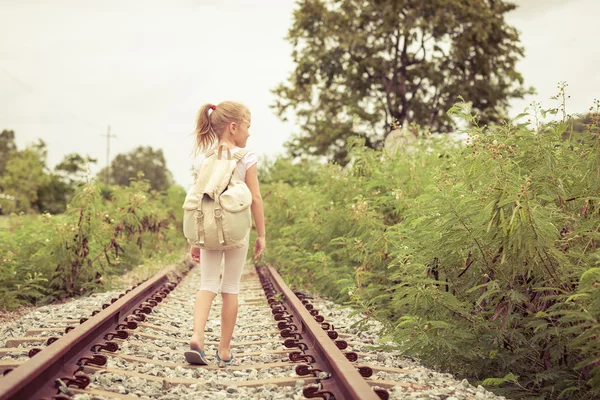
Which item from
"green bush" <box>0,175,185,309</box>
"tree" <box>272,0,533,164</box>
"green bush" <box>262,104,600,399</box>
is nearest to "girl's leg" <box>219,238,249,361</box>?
"green bush" <box>262,104,600,399</box>

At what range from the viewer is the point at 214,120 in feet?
14.7

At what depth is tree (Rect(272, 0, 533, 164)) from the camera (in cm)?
2814

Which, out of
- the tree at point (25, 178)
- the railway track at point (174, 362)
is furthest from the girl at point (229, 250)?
the tree at point (25, 178)

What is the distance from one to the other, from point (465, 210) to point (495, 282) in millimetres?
558

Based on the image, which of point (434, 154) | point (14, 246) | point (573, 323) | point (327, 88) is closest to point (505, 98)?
point (327, 88)

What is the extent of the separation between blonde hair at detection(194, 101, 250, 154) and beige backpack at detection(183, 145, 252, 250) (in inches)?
11.9

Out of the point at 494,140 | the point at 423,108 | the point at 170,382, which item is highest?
the point at 423,108

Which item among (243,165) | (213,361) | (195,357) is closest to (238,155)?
(243,165)

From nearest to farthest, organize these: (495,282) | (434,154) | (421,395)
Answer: (421,395) < (495,282) < (434,154)

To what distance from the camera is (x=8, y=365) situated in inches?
153

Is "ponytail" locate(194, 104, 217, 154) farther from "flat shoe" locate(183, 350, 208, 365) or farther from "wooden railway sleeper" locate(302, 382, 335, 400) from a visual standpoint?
"wooden railway sleeper" locate(302, 382, 335, 400)

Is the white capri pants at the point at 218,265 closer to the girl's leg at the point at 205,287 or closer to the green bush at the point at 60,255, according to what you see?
the girl's leg at the point at 205,287

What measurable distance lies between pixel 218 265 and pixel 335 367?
4.21ft

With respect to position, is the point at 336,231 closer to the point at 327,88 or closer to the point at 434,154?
the point at 434,154
